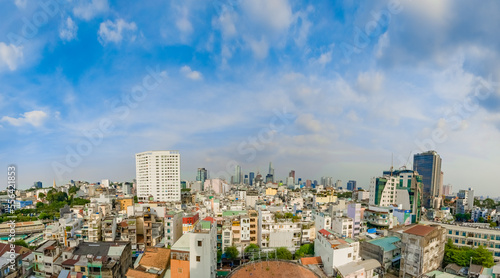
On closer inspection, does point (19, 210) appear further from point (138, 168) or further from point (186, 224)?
point (186, 224)

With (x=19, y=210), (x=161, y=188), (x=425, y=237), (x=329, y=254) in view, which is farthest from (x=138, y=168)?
(x=425, y=237)

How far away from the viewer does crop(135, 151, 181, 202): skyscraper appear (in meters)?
49.3

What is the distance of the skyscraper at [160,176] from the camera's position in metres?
49.3

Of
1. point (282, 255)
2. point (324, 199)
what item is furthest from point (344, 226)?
point (324, 199)

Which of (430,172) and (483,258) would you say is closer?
(483,258)

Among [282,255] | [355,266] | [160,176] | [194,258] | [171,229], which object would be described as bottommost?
[160,176]

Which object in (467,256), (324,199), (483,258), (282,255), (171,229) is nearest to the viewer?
(483,258)

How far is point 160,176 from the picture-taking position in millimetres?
49375

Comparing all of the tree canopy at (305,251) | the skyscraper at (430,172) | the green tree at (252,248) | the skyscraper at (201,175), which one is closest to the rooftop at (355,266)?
the tree canopy at (305,251)

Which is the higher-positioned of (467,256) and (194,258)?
(194,258)

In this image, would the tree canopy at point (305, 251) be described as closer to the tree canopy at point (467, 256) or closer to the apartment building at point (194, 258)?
the apartment building at point (194, 258)

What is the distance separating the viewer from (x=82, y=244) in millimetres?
16422

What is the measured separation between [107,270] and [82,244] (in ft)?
12.5

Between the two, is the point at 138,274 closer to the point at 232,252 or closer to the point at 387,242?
the point at 232,252
